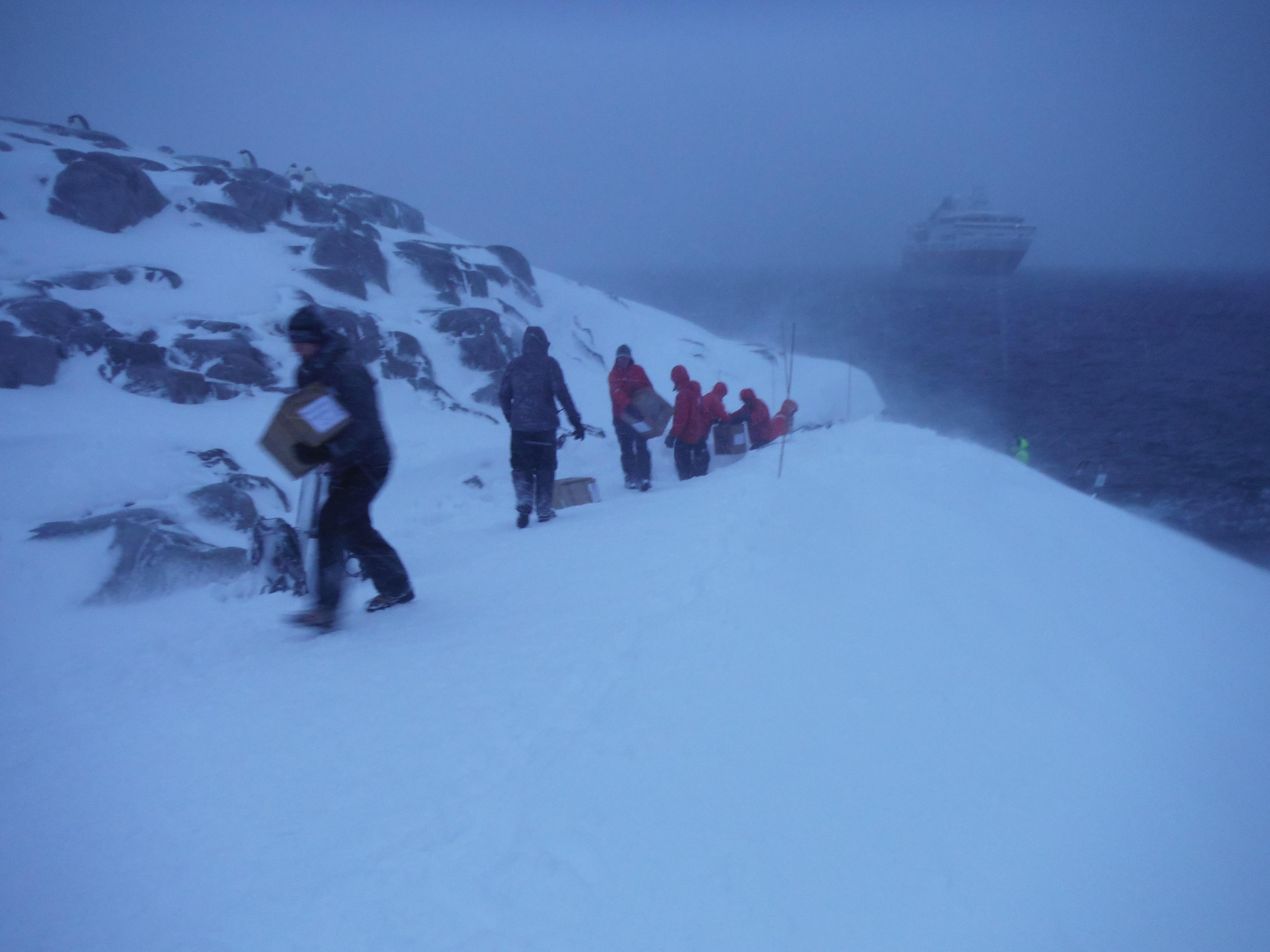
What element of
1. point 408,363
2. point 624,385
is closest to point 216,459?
point 624,385

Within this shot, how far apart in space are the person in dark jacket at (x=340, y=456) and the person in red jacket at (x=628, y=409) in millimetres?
4940

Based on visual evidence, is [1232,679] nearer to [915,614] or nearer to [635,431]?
[915,614]

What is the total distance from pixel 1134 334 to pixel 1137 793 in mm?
59828

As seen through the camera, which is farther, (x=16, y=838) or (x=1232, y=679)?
(x=1232, y=679)

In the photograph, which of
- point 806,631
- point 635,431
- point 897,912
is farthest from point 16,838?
point 635,431

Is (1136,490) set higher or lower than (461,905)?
lower

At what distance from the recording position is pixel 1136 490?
19.5m

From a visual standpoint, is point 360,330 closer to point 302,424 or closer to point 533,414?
point 533,414

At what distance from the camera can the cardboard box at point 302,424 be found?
129 inches

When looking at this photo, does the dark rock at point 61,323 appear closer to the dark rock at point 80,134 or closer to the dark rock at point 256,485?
the dark rock at point 256,485

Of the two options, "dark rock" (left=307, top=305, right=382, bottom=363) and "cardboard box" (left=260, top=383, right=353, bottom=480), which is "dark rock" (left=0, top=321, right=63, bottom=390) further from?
"cardboard box" (left=260, top=383, right=353, bottom=480)

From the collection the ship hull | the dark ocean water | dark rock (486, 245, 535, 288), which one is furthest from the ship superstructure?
dark rock (486, 245, 535, 288)

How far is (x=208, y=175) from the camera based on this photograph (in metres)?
16.2

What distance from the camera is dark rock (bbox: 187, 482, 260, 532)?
706 centimetres
